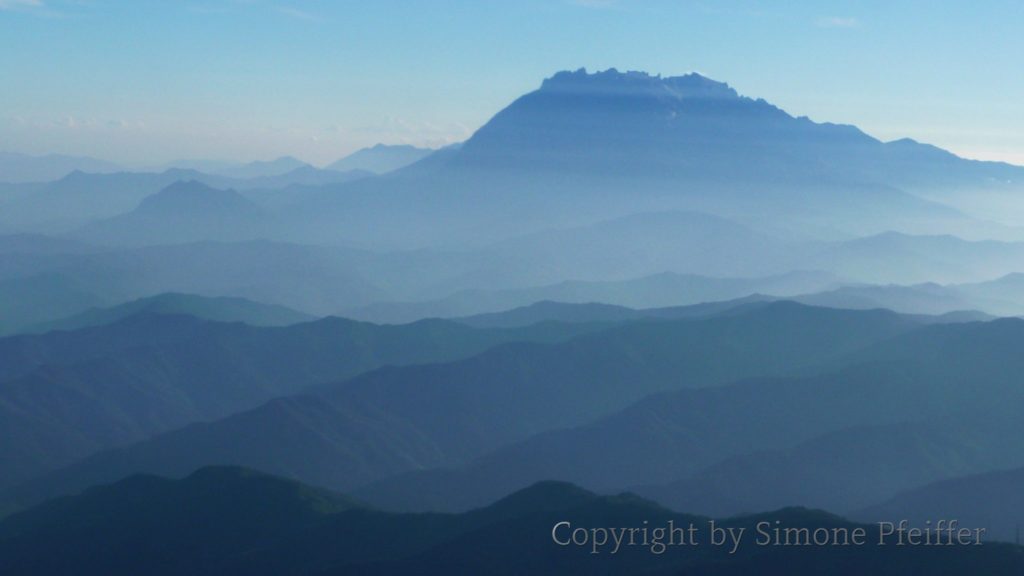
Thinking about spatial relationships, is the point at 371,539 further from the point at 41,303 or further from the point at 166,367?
the point at 41,303

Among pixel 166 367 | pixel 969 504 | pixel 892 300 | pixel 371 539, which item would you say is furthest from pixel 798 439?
pixel 892 300

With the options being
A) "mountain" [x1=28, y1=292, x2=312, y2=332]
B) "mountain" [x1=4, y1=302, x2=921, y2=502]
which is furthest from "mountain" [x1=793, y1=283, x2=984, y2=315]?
"mountain" [x1=28, y1=292, x2=312, y2=332]

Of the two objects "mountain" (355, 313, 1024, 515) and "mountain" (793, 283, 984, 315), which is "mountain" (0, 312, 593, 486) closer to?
"mountain" (355, 313, 1024, 515)

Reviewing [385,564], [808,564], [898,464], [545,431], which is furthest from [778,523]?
[545,431]

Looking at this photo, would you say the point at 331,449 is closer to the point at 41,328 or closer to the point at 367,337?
the point at 367,337

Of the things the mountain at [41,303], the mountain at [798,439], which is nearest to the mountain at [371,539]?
the mountain at [798,439]

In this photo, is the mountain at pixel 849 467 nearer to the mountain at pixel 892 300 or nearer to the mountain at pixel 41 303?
the mountain at pixel 892 300
